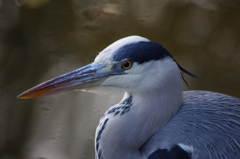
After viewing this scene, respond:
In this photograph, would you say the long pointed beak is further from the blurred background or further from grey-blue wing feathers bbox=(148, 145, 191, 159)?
the blurred background

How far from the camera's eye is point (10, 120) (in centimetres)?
246

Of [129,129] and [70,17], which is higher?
[70,17]

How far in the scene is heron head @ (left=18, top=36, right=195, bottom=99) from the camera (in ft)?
4.97

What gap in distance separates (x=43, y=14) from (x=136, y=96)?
197 centimetres

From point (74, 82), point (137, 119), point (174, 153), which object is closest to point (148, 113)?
point (137, 119)

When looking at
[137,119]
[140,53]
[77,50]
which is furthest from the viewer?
[77,50]

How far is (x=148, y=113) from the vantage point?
5.26ft

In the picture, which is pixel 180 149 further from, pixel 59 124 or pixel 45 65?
pixel 45 65

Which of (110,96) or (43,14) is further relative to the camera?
(43,14)

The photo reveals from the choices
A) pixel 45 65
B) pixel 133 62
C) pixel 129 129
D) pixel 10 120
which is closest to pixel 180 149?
pixel 129 129

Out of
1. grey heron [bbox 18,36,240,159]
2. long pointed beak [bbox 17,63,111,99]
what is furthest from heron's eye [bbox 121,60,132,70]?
long pointed beak [bbox 17,63,111,99]

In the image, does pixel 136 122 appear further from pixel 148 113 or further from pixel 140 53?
pixel 140 53

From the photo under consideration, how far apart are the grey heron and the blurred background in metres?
0.77

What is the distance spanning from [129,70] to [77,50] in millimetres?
1539
